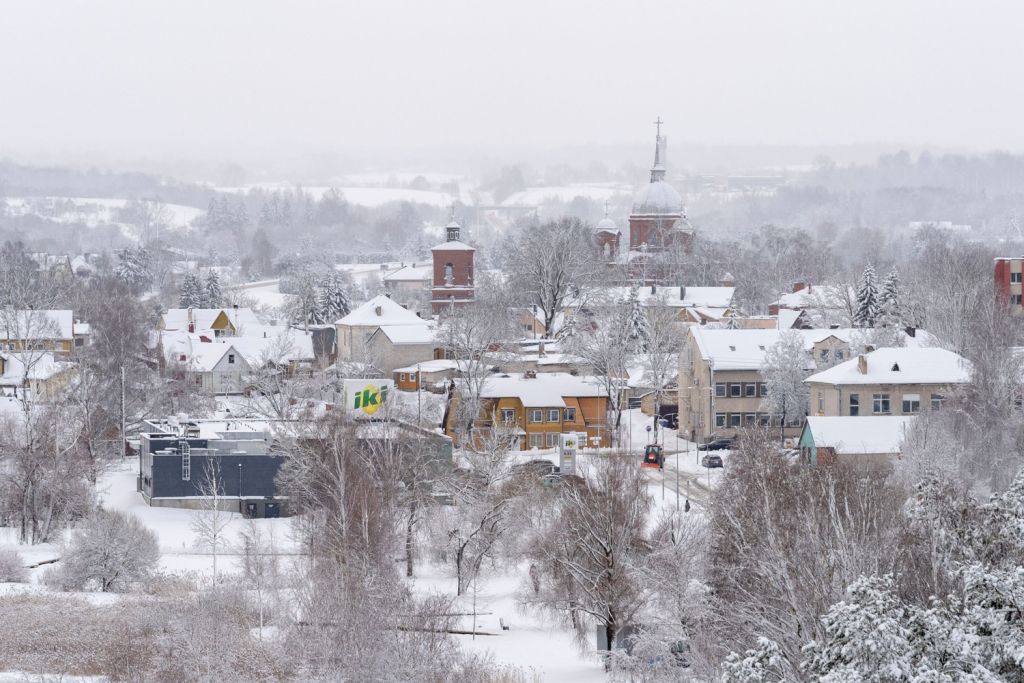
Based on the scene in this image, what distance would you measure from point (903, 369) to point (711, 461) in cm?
734

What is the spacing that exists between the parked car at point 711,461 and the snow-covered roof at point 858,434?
5002 mm

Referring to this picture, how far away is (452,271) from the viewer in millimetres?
80438

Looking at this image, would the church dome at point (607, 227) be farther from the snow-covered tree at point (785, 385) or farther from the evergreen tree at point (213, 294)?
the snow-covered tree at point (785, 385)

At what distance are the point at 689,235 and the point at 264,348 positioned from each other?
4501 cm

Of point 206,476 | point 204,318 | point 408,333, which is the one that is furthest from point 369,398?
point 204,318

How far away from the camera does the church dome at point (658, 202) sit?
4284 inches

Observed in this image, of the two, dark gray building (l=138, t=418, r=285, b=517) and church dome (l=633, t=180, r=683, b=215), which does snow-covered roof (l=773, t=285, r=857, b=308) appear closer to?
church dome (l=633, t=180, r=683, b=215)

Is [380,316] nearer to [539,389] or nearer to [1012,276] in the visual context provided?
[539,389]

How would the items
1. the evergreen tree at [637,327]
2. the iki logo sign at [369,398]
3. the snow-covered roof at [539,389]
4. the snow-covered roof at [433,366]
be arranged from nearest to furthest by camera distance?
A: the snow-covered roof at [539,389] → the iki logo sign at [369,398] → the snow-covered roof at [433,366] → the evergreen tree at [637,327]

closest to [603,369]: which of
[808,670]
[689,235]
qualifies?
[808,670]

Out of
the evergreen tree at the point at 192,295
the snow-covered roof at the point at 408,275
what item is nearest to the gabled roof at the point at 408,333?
the evergreen tree at the point at 192,295

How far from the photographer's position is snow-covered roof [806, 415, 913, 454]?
40.7 metres

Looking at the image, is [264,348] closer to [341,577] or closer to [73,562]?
[73,562]

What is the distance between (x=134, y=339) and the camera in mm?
62125
